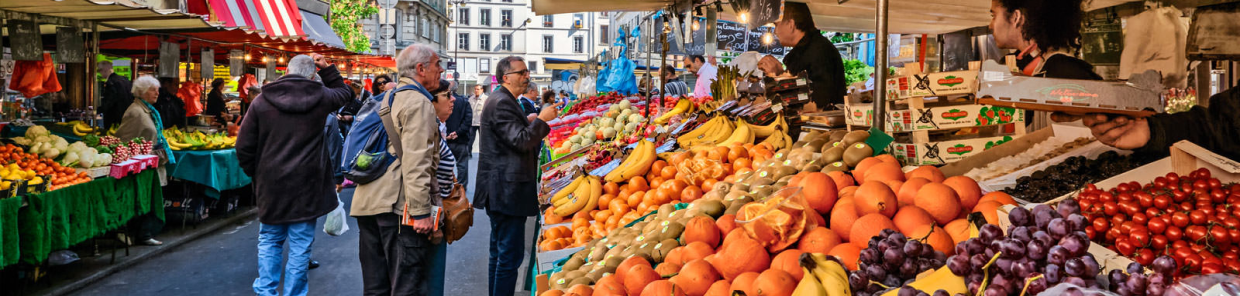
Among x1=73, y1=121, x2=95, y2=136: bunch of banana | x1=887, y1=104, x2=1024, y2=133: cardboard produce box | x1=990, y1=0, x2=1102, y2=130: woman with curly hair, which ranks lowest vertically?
x1=73, y1=121, x2=95, y2=136: bunch of banana

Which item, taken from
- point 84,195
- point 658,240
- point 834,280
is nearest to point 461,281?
point 84,195

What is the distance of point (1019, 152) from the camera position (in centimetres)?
306

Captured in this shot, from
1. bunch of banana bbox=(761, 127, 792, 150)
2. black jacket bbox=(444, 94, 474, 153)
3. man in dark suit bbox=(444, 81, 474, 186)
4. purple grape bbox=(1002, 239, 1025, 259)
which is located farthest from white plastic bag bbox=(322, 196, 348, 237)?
purple grape bbox=(1002, 239, 1025, 259)

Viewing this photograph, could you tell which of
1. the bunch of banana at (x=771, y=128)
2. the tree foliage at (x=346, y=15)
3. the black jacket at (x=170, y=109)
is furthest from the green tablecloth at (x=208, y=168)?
Answer: the tree foliage at (x=346, y=15)

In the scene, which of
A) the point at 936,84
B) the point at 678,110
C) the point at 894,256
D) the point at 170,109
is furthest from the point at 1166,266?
the point at 170,109

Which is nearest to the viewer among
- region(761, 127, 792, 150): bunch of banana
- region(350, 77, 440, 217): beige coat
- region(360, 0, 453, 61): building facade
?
region(350, 77, 440, 217): beige coat

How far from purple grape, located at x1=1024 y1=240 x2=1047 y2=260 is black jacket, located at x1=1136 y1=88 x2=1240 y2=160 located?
1.32 meters

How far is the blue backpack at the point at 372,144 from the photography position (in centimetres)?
373

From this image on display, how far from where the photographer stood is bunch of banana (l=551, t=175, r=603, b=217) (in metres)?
4.49

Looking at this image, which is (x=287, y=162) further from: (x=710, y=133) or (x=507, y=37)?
(x=507, y=37)

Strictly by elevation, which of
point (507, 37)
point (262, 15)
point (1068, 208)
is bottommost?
point (1068, 208)

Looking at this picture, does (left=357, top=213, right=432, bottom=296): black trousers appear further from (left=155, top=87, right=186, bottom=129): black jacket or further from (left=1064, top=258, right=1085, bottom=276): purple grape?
(left=155, top=87, right=186, bottom=129): black jacket

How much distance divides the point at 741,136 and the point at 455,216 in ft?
5.96

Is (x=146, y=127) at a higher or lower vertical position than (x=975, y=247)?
higher
